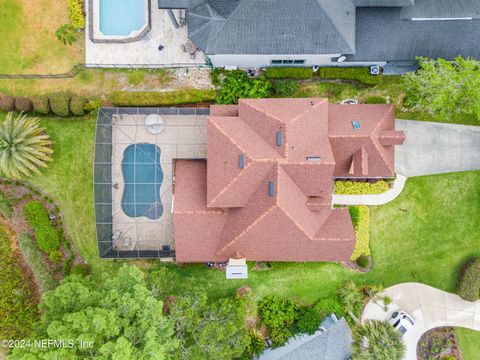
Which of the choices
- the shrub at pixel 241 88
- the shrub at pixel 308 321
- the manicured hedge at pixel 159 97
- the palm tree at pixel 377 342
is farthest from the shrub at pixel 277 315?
the manicured hedge at pixel 159 97

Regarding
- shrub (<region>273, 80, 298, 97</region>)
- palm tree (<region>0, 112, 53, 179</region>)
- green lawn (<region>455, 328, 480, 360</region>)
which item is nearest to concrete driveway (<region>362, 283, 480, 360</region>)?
green lawn (<region>455, 328, 480, 360</region>)

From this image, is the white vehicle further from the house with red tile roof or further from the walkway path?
the walkway path

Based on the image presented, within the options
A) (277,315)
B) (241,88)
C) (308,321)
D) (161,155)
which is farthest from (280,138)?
(308,321)

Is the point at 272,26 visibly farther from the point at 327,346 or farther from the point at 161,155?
the point at 327,346

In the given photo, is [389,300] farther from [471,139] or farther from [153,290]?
[153,290]

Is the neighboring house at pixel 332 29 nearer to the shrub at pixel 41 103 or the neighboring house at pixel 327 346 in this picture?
the shrub at pixel 41 103

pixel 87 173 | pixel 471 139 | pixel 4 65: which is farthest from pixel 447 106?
pixel 4 65
